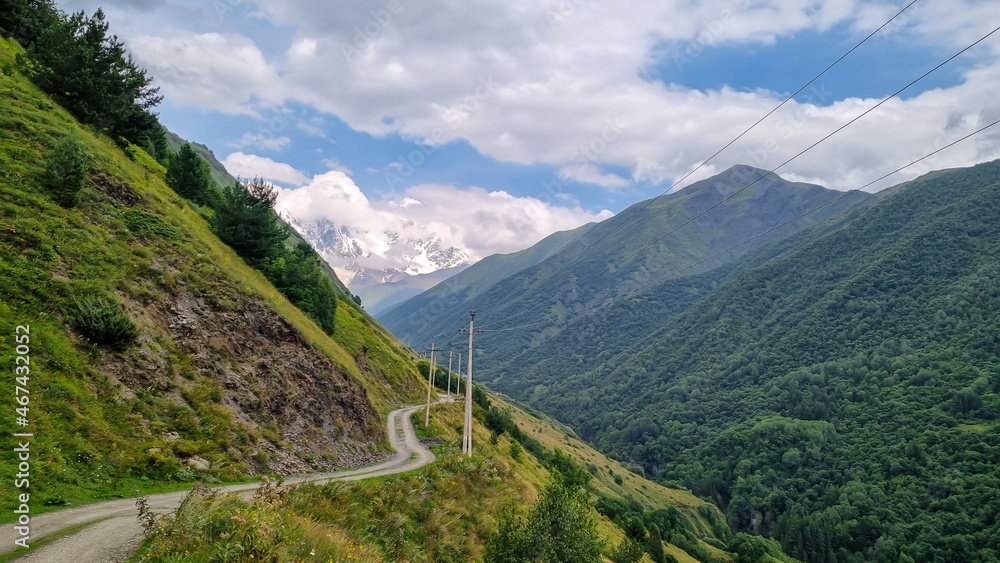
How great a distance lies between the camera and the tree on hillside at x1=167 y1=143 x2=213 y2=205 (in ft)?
140

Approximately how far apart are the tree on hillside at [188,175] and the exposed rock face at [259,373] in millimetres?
22440

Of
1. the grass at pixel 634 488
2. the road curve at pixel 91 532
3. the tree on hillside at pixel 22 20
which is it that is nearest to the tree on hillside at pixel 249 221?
the tree on hillside at pixel 22 20

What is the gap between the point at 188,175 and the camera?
43500 mm

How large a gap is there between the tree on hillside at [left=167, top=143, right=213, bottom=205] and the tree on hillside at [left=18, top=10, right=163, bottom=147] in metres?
8.34

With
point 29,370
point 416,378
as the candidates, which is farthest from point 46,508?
point 416,378

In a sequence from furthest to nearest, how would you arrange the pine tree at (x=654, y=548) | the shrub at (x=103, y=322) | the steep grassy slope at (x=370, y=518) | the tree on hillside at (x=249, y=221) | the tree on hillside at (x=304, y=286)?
1. the pine tree at (x=654, y=548)
2. the tree on hillside at (x=304, y=286)
3. the tree on hillside at (x=249, y=221)
4. the shrub at (x=103, y=322)
5. the steep grassy slope at (x=370, y=518)

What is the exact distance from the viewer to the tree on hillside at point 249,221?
38688mm

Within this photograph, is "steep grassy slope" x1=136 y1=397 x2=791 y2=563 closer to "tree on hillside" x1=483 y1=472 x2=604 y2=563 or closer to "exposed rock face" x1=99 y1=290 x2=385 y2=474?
"tree on hillside" x1=483 y1=472 x2=604 y2=563

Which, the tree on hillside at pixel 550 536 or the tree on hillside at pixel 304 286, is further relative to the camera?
the tree on hillside at pixel 304 286

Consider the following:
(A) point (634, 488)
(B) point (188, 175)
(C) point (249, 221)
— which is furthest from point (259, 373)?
(A) point (634, 488)

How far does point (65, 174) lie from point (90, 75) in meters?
14.5

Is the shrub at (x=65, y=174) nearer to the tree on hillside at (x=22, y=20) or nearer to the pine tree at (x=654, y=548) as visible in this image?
the tree on hillside at (x=22, y=20)

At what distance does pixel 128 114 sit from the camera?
32625 mm

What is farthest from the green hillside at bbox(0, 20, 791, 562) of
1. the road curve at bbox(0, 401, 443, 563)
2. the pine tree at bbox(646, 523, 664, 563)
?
the pine tree at bbox(646, 523, 664, 563)
